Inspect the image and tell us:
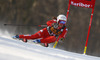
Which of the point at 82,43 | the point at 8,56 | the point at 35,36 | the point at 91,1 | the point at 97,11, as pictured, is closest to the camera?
the point at 8,56

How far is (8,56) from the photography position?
5.91 ft

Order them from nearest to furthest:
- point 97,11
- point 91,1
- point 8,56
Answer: point 8,56 < point 91,1 < point 97,11

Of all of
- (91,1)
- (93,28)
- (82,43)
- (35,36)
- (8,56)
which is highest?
(91,1)

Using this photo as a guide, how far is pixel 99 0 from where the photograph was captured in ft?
22.8

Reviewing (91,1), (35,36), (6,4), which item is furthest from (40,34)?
(6,4)

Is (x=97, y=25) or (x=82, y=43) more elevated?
(x=97, y=25)

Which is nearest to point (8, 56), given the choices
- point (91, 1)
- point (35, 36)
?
point (35, 36)

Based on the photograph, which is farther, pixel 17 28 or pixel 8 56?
pixel 17 28

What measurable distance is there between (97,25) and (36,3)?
98.6 inches

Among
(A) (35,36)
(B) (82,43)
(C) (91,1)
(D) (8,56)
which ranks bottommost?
(B) (82,43)

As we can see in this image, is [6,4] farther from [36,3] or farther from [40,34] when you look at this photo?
[40,34]

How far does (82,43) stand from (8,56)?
19.2 ft

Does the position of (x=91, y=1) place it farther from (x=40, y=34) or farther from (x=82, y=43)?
(x=82, y=43)

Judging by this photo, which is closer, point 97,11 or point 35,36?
point 35,36
